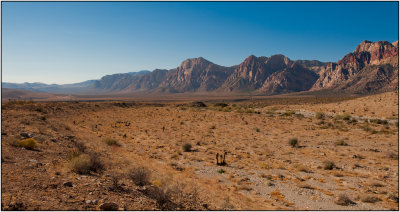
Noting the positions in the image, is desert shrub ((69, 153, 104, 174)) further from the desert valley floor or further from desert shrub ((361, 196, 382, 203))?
desert shrub ((361, 196, 382, 203))

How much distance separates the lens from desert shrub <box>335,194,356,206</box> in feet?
24.6

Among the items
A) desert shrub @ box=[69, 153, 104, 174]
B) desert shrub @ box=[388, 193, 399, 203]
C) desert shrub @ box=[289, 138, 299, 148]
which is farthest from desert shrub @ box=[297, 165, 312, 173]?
desert shrub @ box=[69, 153, 104, 174]

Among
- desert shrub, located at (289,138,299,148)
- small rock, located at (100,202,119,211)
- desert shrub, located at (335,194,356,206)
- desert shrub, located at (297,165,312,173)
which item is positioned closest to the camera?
small rock, located at (100,202,119,211)

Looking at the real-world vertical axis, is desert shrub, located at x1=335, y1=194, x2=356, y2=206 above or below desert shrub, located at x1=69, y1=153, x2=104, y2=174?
below

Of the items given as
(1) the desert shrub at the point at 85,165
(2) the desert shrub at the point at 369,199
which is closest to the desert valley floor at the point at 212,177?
(2) the desert shrub at the point at 369,199

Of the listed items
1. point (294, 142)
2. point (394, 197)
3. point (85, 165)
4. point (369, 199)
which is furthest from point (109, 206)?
point (294, 142)

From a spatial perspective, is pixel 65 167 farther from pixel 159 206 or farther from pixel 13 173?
pixel 159 206

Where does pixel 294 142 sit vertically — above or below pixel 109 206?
below

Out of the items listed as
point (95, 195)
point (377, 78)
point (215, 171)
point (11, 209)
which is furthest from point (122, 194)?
point (377, 78)

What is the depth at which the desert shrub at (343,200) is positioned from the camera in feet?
24.6

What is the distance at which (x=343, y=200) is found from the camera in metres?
7.57

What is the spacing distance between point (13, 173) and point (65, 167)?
1.81 metres

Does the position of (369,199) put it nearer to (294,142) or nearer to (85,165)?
(294,142)

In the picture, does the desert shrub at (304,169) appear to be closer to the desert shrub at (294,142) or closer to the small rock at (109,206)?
the desert shrub at (294,142)
